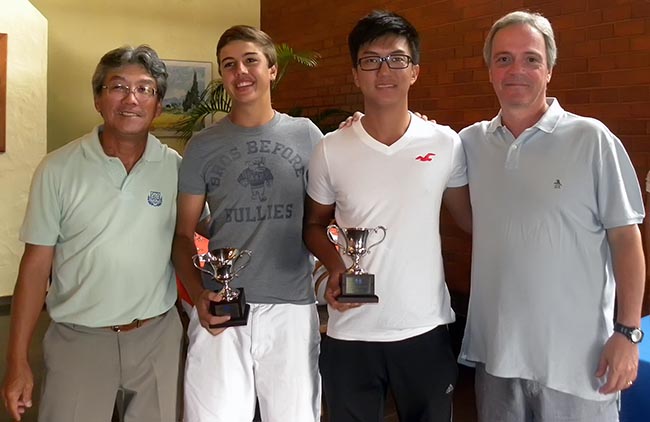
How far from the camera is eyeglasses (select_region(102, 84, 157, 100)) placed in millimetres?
1991

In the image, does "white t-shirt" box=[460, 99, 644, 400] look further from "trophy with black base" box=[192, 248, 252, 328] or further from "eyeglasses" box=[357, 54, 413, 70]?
"trophy with black base" box=[192, 248, 252, 328]

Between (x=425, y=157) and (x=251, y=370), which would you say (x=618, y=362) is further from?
(x=251, y=370)

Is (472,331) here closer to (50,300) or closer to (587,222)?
(587,222)

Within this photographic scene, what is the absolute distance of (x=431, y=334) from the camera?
200cm

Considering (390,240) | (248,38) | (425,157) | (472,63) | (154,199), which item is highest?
(472,63)

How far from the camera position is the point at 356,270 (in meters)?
1.94

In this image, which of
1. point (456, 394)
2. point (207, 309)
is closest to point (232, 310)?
point (207, 309)

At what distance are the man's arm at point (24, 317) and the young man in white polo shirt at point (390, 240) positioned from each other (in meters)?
0.87

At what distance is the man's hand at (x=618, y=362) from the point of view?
172 centimetres

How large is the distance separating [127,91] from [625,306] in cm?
161

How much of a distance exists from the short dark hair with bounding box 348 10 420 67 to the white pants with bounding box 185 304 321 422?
911 mm

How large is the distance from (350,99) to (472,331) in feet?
14.7

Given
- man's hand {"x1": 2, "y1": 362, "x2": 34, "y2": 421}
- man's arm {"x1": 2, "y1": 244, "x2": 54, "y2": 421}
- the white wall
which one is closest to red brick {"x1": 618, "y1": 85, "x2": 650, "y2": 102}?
man's arm {"x1": 2, "y1": 244, "x2": 54, "y2": 421}

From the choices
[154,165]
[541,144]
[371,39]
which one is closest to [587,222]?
[541,144]
